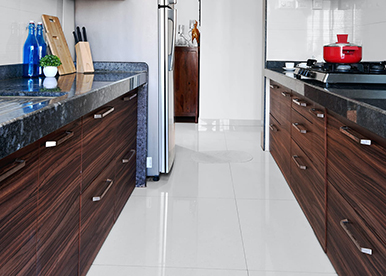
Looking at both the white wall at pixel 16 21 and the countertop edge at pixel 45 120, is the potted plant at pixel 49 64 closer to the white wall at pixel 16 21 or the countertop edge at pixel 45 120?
the white wall at pixel 16 21

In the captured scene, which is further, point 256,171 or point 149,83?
point 256,171

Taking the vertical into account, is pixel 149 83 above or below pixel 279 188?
above

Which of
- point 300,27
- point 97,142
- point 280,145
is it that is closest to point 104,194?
point 97,142

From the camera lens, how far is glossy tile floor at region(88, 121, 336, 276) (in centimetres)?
185

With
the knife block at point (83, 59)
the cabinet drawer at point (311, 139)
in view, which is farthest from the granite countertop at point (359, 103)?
the knife block at point (83, 59)

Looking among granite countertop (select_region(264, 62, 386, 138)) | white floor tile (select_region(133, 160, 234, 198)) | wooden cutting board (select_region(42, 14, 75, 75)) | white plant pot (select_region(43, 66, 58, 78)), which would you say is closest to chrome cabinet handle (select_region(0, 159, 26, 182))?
granite countertop (select_region(264, 62, 386, 138))

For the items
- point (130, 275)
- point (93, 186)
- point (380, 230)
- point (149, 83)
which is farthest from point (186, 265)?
point (149, 83)

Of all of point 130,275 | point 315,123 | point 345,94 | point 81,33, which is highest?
point 81,33

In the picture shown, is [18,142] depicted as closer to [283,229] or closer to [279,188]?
[283,229]

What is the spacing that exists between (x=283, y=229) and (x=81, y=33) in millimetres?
2046

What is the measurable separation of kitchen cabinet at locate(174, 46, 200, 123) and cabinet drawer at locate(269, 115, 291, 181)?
2343mm

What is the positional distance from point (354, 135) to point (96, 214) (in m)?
1.18

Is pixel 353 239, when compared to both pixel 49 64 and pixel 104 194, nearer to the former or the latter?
pixel 104 194

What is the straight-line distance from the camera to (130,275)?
5.80 feet
